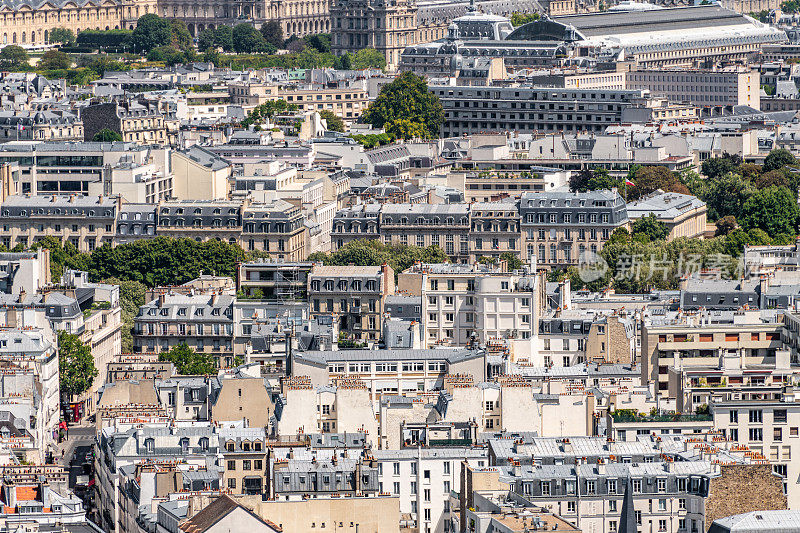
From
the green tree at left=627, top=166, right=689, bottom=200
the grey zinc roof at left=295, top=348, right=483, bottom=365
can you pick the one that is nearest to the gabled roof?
the grey zinc roof at left=295, top=348, right=483, bottom=365

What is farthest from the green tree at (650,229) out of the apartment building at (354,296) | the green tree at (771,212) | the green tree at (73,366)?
the green tree at (73,366)

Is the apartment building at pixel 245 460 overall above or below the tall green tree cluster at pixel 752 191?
above

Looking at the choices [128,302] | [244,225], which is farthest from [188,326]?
[244,225]

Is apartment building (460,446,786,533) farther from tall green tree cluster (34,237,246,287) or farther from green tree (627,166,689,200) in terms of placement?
green tree (627,166,689,200)

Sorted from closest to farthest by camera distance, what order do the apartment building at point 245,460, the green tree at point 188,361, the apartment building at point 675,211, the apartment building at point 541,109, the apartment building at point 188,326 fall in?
the apartment building at point 245,460 < the green tree at point 188,361 < the apartment building at point 188,326 < the apartment building at point 675,211 < the apartment building at point 541,109

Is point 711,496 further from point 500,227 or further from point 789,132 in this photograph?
point 789,132

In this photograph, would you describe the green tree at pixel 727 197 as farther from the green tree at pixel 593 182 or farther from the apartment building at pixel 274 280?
the apartment building at pixel 274 280
